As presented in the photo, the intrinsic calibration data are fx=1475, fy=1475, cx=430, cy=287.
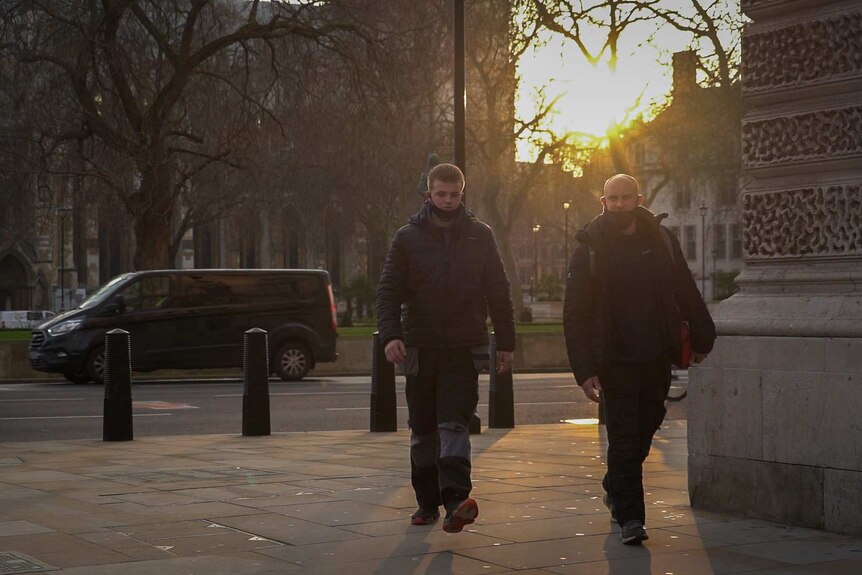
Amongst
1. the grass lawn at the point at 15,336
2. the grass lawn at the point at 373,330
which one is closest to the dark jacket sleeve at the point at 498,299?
the grass lawn at the point at 15,336

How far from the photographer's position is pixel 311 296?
26047mm

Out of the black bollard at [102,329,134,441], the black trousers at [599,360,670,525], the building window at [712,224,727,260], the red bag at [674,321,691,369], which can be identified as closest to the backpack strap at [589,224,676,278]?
the red bag at [674,321,691,369]

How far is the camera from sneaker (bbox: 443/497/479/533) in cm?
680

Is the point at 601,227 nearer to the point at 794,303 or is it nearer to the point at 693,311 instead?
the point at 693,311

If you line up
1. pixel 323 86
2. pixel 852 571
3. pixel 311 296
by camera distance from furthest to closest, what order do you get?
1. pixel 323 86
2. pixel 311 296
3. pixel 852 571

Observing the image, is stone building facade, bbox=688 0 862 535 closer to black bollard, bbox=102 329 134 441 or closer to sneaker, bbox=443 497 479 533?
sneaker, bbox=443 497 479 533

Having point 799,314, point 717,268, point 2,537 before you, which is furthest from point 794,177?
point 717,268

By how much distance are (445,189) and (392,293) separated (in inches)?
22.5

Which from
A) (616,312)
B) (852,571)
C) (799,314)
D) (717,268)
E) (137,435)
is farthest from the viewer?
(717,268)

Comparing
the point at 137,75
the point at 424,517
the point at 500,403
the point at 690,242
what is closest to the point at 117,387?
the point at 500,403

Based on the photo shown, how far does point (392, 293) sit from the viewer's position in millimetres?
7223

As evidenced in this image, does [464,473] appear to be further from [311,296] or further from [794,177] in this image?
[311,296]

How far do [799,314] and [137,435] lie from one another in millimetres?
9023

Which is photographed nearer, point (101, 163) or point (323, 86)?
point (101, 163)
